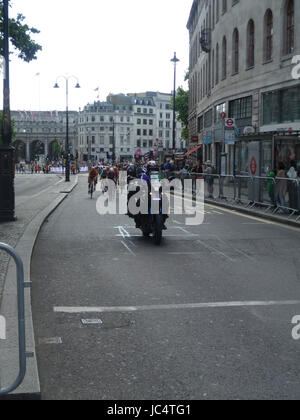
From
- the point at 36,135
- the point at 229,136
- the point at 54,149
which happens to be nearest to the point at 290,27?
the point at 229,136

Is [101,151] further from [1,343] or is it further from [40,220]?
[1,343]

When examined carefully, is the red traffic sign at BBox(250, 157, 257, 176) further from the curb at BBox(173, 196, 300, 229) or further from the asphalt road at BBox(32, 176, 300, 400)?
the asphalt road at BBox(32, 176, 300, 400)

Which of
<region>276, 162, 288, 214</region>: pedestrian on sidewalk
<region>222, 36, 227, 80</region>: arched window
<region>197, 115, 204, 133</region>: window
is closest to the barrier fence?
<region>276, 162, 288, 214</region>: pedestrian on sidewalk

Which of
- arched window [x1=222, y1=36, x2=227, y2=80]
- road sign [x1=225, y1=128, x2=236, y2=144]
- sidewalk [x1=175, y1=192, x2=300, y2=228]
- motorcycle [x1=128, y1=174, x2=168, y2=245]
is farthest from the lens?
arched window [x1=222, y1=36, x2=227, y2=80]

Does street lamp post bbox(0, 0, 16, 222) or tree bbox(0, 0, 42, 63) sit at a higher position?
tree bbox(0, 0, 42, 63)

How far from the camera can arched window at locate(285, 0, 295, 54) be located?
85.6 feet

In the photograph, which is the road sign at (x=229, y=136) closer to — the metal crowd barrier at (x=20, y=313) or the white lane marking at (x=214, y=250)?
the white lane marking at (x=214, y=250)

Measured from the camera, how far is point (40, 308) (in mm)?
6527

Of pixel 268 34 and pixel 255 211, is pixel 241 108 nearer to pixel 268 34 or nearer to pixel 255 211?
pixel 268 34

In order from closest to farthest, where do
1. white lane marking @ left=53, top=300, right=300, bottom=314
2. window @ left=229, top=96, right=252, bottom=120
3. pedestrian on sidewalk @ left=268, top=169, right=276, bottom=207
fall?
1. white lane marking @ left=53, top=300, right=300, bottom=314
2. pedestrian on sidewalk @ left=268, top=169, right=276, bottom=207
3. window @ left=229, top=96, right=252, bottom=120

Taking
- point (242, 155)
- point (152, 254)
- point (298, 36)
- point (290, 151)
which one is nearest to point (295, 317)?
point (152, 254)

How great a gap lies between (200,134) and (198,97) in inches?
181

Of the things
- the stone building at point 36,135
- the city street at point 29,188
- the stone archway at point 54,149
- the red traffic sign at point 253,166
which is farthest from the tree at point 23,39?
the stone building at point 36,135
